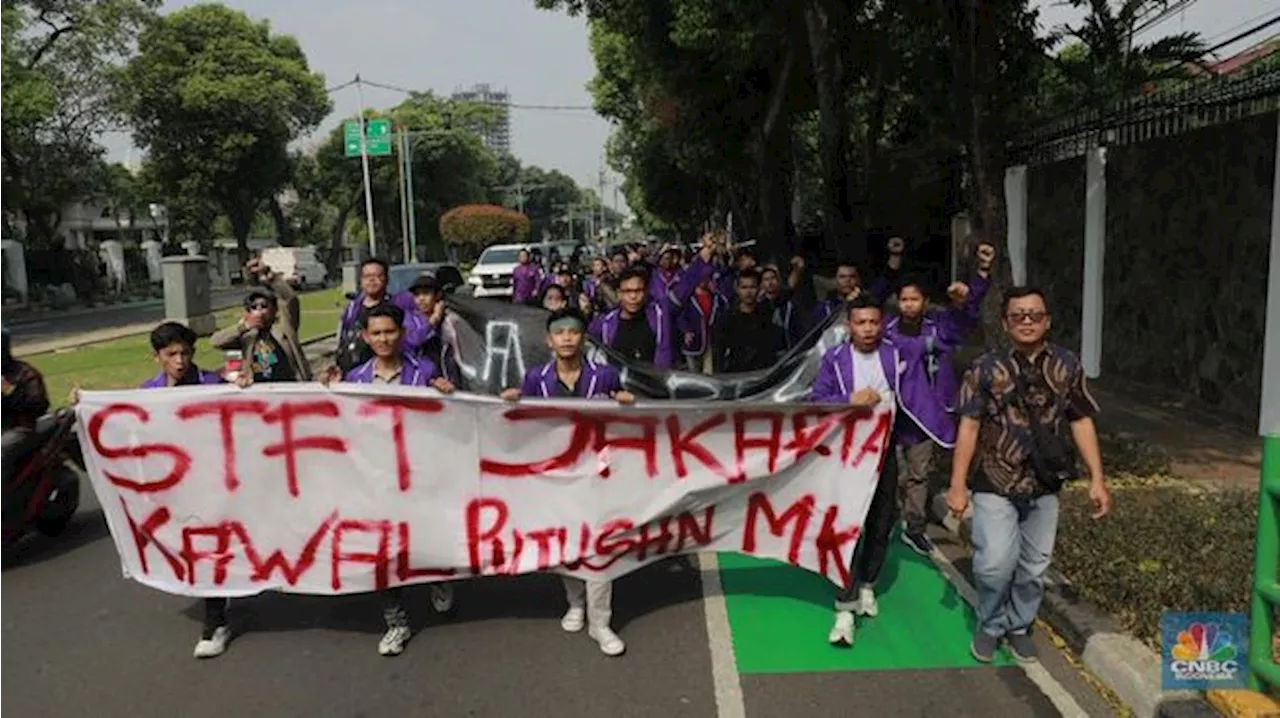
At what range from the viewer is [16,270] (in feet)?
110

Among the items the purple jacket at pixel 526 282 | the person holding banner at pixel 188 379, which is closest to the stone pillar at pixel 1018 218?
the purple jacket at pixel 526 282

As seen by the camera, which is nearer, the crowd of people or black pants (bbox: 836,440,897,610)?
the crowd of people

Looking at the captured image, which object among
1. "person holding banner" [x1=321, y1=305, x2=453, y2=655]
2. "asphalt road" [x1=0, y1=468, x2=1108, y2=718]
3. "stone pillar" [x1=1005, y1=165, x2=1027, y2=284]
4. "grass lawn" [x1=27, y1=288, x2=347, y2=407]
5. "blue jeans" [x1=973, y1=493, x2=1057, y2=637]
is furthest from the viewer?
"stone pillar" [x1=1005, y1=165, x2=1027, y2=284]

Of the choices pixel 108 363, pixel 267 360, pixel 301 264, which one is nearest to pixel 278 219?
pixel 301 264

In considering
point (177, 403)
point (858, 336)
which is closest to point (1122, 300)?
point (858, 336)

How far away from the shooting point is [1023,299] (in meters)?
4.20

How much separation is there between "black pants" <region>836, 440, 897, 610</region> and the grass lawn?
28.5 ft

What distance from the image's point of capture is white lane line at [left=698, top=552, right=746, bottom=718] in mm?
4121

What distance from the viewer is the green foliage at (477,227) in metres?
64.3

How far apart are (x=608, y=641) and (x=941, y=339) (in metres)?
2.44

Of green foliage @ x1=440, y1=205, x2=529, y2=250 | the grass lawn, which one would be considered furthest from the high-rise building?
the grass lawn

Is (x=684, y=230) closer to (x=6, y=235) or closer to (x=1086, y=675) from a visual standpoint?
(x=6, y=235)

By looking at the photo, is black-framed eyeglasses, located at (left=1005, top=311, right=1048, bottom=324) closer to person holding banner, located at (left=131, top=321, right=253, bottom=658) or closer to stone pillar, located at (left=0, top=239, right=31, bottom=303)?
person holding banner, located at (left=131, top=321, right=253, bottom=658)

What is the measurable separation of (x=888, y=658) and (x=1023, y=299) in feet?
5.36
